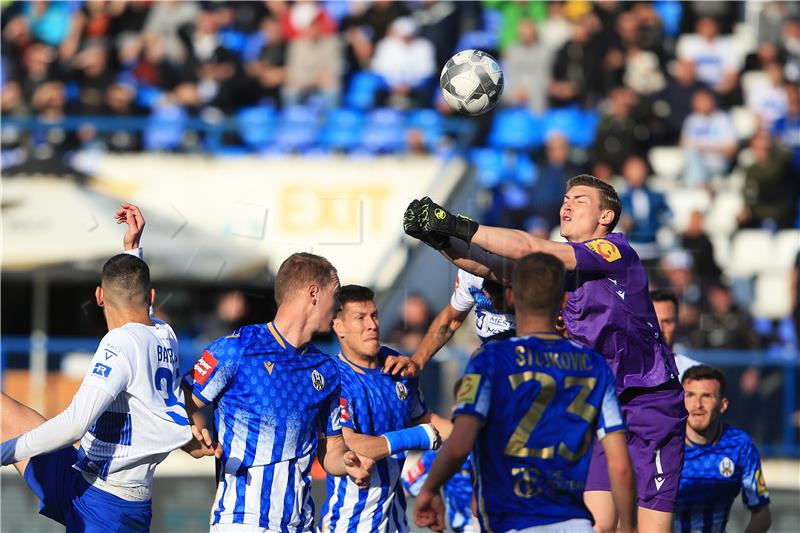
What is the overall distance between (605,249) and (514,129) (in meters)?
10.7

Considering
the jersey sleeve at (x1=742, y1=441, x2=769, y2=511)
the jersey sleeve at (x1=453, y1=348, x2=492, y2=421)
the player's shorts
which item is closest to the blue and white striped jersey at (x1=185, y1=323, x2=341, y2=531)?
the jersey sleeve at (x1=453, y1=348, x2=492, y2=421)

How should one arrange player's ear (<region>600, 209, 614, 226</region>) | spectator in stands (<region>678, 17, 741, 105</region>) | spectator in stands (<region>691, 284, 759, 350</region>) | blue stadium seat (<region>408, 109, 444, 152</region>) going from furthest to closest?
spectator in stands (<region>678, 17, 741, 105</region>) → blue stadium seat (<region>408, 109, 444, 152</region>) → spectator in stands (<region>691, 284, 759, 350</region>) → player's ear (<region>600, 209, 614, 226</region>)

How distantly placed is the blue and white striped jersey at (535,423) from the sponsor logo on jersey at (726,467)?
3.24 m

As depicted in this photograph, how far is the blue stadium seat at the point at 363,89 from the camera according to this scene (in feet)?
57.7

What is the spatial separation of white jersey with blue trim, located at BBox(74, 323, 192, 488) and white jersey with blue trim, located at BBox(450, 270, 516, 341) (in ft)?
6.82

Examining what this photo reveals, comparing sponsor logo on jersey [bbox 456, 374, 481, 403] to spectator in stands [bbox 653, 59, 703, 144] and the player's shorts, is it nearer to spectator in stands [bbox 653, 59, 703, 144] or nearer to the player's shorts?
the player's shorts

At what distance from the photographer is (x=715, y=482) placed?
8477 mm

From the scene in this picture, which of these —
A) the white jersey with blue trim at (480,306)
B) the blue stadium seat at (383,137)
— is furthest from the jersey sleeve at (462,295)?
the blue stadium seat at (383,137)

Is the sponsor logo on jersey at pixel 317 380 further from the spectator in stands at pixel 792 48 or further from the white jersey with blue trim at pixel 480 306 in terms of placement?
the spectator in stands at pixel 792 48

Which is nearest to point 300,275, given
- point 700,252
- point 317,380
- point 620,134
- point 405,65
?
point 317,380

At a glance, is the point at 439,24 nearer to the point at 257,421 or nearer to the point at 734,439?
the point at 734,439

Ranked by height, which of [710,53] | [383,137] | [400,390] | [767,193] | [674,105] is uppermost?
[710,53]

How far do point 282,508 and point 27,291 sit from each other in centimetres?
1125

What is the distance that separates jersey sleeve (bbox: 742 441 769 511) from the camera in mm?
8414
